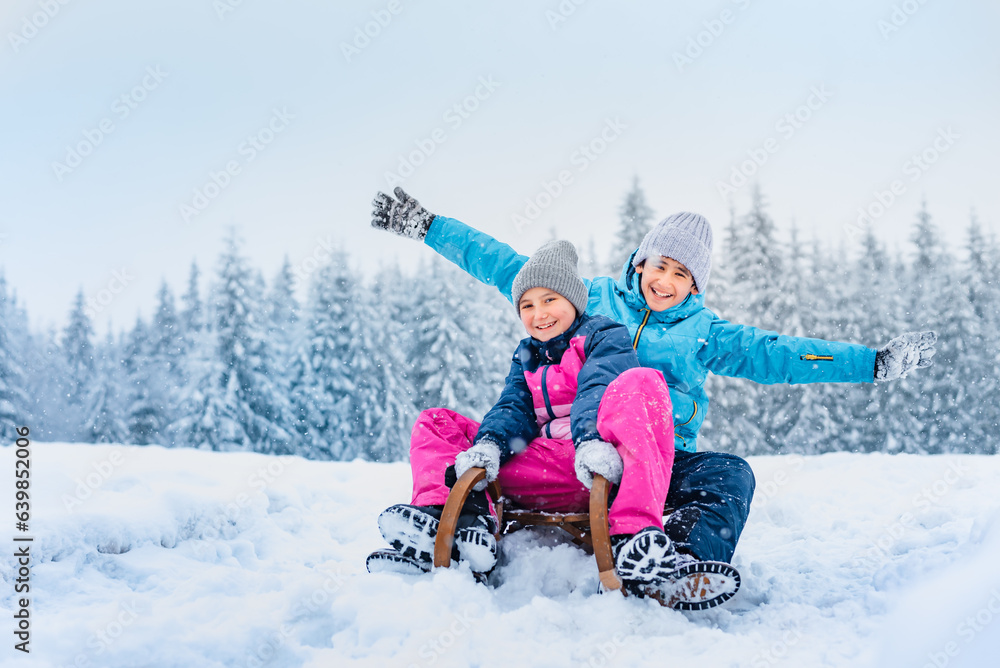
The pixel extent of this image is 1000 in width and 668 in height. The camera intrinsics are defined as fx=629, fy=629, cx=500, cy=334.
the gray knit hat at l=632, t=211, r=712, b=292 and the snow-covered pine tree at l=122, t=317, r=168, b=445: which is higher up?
the gray knit hat at l=632, t=211, r=712, b=292

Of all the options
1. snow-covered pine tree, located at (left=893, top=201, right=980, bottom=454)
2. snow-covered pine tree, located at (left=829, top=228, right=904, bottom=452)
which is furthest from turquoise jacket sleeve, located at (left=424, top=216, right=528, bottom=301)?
snow-covered pine tree, located at (left=893, top=201, right=980, bottom=454)

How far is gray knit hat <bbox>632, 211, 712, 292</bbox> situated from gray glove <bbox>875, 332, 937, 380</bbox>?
932 millimetres

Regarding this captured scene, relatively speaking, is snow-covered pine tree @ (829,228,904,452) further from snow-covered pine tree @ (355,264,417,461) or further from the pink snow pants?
the pink snow pants

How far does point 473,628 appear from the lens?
6.39 ft

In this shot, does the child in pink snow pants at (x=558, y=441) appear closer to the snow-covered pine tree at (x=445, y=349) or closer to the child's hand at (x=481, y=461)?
the child's hand at (x=481, y=461)

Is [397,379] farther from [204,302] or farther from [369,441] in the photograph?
[204,302]

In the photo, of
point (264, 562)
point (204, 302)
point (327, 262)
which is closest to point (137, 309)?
point (204, 302)

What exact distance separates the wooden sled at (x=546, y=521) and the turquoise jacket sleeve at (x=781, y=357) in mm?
1230

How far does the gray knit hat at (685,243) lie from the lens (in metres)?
3.39

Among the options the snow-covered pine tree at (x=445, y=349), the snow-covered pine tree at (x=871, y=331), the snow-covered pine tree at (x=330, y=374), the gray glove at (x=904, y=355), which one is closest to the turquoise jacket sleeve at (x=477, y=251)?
the gray glove at (x=904, y=355)

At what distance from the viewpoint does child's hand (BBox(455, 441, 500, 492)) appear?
244cm

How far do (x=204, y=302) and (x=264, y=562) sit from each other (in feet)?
82.9

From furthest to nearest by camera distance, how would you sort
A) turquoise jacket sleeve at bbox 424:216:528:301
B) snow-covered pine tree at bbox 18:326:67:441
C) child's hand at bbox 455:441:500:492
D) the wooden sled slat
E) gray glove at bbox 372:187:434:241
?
1. snow-covered pine tree at bbox 18:326:67:441
2. gray glove at bbox 372:187:434:241
3. turquoise jacket sleeve at bbox 424:216:528:301
4. child's hand at bbox 455:441:500:492
5. the wooden sled slat

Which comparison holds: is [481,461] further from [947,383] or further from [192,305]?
[192,305]
